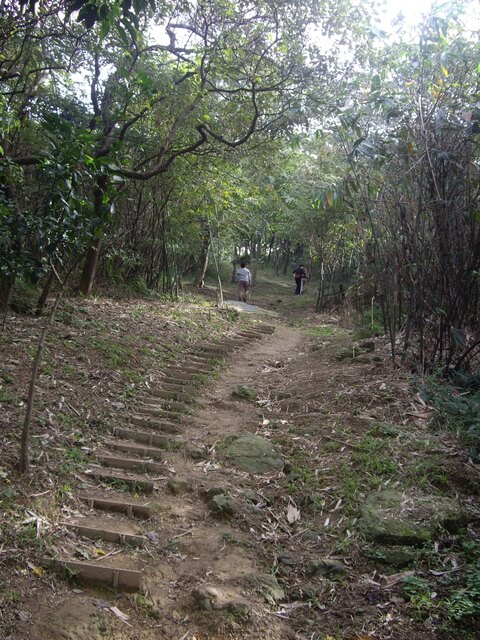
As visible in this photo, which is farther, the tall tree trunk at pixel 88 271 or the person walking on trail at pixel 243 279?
the person walking on trail at pixel 243 279

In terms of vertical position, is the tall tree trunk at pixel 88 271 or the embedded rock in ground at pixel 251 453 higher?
the tall tree trunk at pixel 88 271

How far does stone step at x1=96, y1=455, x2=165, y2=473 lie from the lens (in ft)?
15.3

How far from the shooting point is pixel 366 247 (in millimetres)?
7883

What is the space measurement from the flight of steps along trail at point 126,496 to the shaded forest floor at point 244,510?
1.3 inches

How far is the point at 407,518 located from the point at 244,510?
124 cm

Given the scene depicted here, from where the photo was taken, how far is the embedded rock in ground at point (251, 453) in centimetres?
491

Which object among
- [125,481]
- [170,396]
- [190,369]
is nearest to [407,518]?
[125,481]

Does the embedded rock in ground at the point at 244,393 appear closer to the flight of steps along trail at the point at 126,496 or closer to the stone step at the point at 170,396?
the flight of steps along trail at the point at 126,496

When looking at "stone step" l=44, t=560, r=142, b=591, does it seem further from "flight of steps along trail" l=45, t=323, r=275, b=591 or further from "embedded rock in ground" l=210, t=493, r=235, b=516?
"embedded rock in ground" l=210, t=493, r=235, b=516

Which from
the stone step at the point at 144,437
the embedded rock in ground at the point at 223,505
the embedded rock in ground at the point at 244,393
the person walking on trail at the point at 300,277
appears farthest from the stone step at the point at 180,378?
the person walking on trail at the point at 300,277

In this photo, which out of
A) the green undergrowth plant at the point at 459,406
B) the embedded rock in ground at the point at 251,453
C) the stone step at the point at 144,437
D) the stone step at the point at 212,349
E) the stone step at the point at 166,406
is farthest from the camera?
the stone step at the point at 212,349

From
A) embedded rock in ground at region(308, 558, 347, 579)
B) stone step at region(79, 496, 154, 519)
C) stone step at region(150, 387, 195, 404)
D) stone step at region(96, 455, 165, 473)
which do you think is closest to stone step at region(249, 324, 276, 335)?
stone step at region(150, 387, 195, 404)

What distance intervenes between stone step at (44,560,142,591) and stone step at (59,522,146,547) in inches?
15.4

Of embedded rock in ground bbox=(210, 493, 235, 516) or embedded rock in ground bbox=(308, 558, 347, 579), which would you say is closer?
embedded rock in ground bbox=(308, 558, 347, 579)
